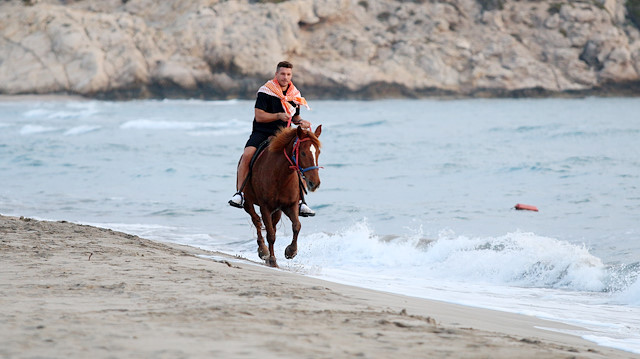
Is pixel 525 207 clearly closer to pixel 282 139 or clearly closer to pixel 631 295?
pixel 631 295

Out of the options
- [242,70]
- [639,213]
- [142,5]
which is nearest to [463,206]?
[639,213]

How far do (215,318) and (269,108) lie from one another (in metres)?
4.71

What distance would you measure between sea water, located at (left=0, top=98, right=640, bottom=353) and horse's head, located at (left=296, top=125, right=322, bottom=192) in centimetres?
130

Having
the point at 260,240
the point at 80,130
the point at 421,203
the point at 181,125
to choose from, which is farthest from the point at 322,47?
the point at 260,240

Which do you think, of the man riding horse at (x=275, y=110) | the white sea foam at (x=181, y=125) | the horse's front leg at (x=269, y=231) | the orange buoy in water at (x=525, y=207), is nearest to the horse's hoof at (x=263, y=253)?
the horse's front leg at (x=269, y=231)

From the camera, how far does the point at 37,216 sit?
13.2 metres

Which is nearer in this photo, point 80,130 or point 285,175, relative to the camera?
point 285,175

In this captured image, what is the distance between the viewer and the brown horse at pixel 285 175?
7.82m

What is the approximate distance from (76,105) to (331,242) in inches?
1913

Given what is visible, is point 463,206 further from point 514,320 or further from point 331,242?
point 514,320

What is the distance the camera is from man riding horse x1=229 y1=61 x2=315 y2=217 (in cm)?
887

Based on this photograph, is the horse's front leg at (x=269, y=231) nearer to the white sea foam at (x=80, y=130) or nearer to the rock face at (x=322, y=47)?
the white sea foam at (x=80, y=130)

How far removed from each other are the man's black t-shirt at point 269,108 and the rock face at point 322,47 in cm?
5522

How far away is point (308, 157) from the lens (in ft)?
25.5
